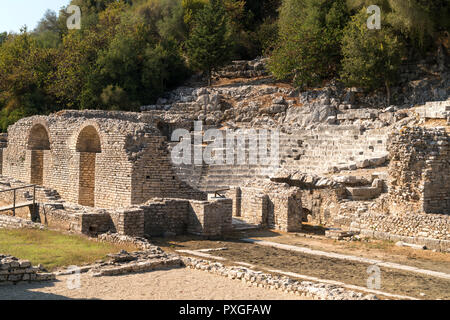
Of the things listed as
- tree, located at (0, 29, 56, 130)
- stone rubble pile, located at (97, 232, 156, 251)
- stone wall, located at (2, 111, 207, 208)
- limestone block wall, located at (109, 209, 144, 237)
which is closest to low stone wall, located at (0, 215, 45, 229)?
limestone block wall, located at (109, 209, 144, 237)

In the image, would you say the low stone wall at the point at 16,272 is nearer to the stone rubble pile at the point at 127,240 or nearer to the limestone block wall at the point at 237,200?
the stone rubble pile at the point at 127,240

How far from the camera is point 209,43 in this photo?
1353 inches

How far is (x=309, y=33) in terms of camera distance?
29594 millimetres

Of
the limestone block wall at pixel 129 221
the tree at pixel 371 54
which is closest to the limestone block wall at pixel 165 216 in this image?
the limestone block wall at pixel 129 221

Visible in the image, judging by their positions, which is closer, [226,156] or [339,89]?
[226,156]

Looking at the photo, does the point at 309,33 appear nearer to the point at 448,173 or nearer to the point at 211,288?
the point at 448,173

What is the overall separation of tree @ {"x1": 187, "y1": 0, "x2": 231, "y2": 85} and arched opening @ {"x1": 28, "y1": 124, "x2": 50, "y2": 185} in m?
14.8

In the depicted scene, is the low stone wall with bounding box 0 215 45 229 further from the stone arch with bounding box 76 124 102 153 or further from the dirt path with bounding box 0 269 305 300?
the stone arch with bounding box 76 124 102 153

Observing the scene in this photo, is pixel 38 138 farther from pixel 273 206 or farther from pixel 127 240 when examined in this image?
pixel 127 240

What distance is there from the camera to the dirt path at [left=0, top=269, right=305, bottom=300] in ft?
24.7

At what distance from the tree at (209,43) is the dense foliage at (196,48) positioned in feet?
0.21

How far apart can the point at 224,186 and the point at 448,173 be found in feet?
25.7

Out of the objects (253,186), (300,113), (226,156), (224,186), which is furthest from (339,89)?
(253,186)
